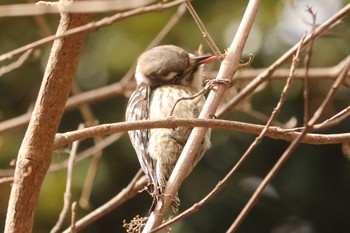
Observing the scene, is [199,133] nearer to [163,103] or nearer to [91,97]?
[163,103]

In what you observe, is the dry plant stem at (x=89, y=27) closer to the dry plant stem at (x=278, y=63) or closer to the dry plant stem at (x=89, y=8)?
the dry plant stem at (x=89, y=8)

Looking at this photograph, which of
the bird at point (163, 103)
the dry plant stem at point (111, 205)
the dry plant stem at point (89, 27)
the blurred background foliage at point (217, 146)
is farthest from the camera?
the blurred background foliage at point (217, 146)

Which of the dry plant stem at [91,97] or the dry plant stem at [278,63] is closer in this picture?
the dry plant stem at [278,63]

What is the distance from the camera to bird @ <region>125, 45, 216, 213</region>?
4.08 metres

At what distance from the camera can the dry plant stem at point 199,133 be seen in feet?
10.2

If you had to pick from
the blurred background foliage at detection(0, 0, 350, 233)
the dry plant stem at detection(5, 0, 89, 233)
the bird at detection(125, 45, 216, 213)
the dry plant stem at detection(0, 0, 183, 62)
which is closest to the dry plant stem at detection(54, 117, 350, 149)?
the dry plant stem at detection(5, 0, 89, 233)

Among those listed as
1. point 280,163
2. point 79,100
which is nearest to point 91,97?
point 79,100

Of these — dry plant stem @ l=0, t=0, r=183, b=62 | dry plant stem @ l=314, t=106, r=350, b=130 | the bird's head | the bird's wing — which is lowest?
dry plant stem @ l=314, t=106, r=350, b=130

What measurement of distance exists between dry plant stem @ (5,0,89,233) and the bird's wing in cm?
139

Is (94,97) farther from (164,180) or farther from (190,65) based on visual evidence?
(164,180)

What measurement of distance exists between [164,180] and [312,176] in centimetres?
286

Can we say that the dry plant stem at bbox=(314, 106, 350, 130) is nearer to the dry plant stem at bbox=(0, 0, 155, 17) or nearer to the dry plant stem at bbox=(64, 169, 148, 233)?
the dry plant stem at bbox=(0, 0, 155, 17)

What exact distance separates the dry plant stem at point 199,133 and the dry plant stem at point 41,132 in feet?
1.65

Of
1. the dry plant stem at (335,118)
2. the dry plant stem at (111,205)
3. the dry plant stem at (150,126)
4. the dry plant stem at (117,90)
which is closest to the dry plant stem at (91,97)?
the dry plant stem at (117,90)
